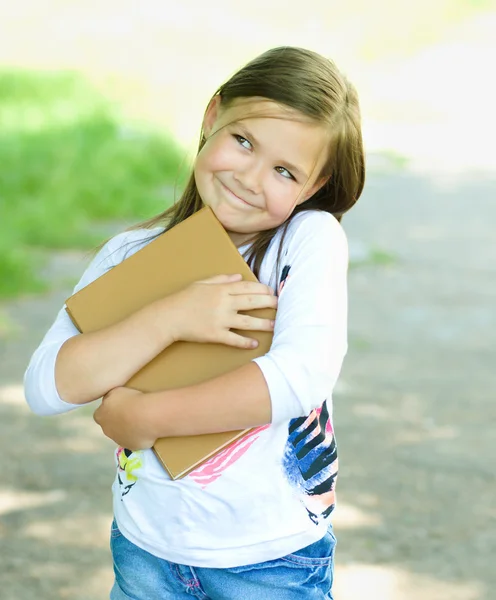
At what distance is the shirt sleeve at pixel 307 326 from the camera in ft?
4.75

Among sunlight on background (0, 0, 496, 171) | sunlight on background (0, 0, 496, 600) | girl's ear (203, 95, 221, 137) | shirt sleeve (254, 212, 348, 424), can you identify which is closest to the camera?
shirt sleeve (254, 212, 348, 424)

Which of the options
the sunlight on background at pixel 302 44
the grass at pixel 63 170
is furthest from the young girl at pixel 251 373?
the sunlight on background at pixel 302 44

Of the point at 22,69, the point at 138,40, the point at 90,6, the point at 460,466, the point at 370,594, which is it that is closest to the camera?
the point at 370,594

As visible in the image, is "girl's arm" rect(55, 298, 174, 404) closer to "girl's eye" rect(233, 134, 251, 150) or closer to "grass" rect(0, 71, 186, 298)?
"girl's eye" rect(233, 134, 251, 150)

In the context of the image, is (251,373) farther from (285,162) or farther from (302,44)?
(302,44)

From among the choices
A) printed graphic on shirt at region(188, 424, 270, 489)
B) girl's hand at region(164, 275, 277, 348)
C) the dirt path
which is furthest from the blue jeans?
the dirt path

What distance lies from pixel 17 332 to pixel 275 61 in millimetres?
3365

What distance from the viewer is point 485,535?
3.15 m

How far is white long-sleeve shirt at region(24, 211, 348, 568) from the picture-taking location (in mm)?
1521

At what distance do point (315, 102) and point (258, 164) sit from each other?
131 mm

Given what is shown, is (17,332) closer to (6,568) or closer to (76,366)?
(6,568)

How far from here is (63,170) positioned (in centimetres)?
759

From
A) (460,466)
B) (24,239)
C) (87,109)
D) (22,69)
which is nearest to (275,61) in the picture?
(460,466)

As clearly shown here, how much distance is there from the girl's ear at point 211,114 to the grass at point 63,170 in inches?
146
